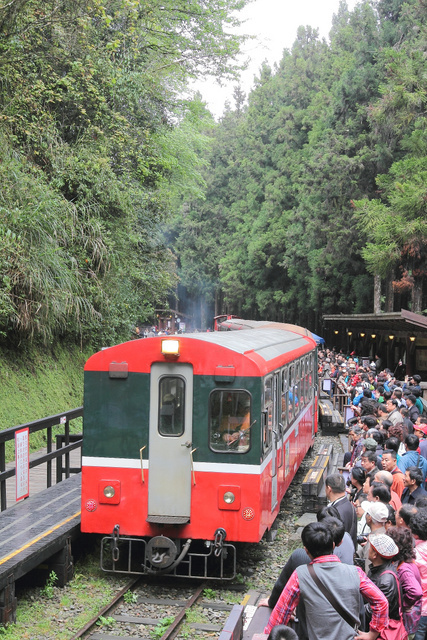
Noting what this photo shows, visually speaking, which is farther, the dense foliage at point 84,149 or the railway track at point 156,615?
the dense foliage at point 84,149

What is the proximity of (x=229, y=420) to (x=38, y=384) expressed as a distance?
355 inches

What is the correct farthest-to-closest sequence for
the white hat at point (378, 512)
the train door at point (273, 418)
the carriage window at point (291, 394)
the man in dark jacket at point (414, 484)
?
1. the carriage window at point (291, 394)
2. the train door at point (273, 418)
3. the man in dark jacket at point (414, 484)
4. the white hat at point (378, 512)

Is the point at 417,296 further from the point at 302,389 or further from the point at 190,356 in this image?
the point at 190,356

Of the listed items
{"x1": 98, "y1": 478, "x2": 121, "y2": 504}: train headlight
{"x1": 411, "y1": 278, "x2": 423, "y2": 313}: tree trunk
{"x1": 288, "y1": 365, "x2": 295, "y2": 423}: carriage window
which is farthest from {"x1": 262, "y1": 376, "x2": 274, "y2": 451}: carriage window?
{"x1": 411, "y1": 278, "x2": 423, "y2": 313}: tree trunk

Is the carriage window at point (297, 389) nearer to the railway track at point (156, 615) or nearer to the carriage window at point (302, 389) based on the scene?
the carriage window at point (302, 389)

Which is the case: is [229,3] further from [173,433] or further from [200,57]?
[173,433]

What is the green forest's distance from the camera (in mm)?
15742

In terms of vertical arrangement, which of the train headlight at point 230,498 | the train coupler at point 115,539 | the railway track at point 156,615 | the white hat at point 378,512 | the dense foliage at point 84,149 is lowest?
the railway track at point 156,615

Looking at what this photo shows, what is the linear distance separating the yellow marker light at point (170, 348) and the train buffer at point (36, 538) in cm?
231

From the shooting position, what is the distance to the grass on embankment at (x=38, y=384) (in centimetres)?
1455

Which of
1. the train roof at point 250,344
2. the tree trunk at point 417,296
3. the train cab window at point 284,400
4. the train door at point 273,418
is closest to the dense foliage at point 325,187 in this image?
the tree trunk at point 417,296

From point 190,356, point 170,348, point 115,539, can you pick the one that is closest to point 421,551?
point 190,356

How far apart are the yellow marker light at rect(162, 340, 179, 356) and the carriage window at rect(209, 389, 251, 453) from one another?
0.63 m

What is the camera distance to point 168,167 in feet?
85.1
